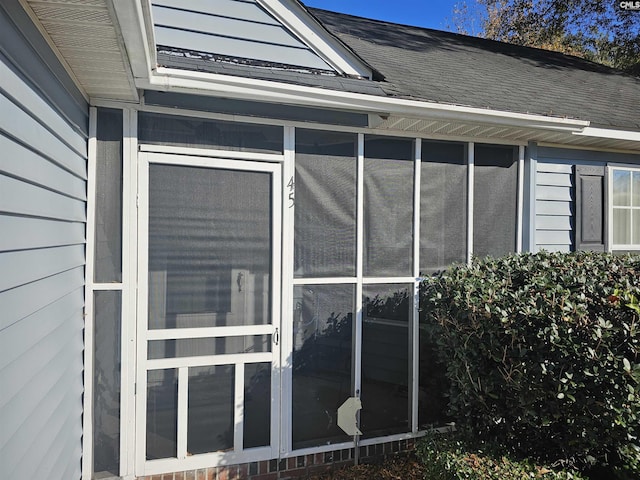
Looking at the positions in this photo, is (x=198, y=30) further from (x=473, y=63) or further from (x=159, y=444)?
(x=473, y=63)

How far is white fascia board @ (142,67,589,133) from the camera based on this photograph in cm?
297

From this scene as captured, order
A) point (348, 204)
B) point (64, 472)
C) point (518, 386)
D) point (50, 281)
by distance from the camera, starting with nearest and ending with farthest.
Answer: point (50, 281)
point (64, 472)
point (518, 386)
point (348, 204)

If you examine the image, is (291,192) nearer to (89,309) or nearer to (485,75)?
(89,309)

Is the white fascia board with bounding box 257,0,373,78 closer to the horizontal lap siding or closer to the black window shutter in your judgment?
the horizontal lap siding

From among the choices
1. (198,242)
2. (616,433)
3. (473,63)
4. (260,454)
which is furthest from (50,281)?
(473,63)

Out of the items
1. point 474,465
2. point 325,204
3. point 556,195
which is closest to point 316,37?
point 325,204

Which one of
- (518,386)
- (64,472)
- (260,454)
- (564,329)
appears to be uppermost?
(564,329)

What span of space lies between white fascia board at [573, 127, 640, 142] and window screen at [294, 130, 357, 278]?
2140 millimetres

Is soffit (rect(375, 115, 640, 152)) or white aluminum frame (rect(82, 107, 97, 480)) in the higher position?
soffit (rect(375, 115, 640, 152))

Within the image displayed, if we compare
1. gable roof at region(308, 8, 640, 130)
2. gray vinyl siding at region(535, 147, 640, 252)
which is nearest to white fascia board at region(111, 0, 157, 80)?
gable roof at region(308, 8, 640, 130)

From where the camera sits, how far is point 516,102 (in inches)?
167

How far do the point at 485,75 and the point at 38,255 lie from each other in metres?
4.60

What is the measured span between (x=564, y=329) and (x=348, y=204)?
178 centimetres

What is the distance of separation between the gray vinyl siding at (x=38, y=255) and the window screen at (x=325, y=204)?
1533 mm
